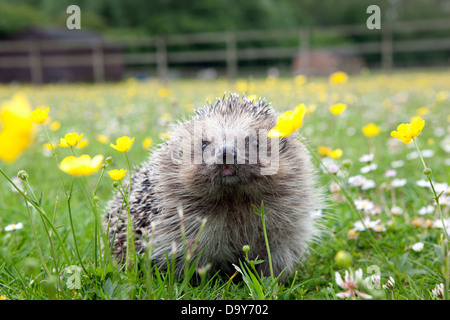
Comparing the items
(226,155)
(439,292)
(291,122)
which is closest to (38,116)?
(226,155)

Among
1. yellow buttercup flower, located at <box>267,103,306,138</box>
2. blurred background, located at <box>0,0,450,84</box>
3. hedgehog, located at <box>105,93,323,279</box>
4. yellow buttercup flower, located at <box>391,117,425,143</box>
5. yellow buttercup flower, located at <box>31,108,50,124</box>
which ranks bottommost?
hedgehog, located at <box>105,93,323,279</box>

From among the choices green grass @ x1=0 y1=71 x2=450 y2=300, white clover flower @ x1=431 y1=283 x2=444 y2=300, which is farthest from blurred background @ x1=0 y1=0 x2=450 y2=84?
white clover flower @ x1=431 y1=283 x2=444 y2=300

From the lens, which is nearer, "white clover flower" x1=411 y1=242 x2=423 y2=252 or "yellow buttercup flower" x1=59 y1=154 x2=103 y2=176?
"yellow buttercup flower" x1=59 y1=154 x2=103 y2=176

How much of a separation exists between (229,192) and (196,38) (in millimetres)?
27133

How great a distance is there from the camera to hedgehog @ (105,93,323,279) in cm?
256

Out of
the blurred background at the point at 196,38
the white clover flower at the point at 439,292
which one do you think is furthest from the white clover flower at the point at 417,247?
the blurred background at the point at 196,38

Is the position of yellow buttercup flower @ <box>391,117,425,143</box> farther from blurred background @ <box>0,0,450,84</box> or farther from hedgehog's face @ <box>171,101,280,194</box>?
blurred background @ <box>0,0,450,84</box>

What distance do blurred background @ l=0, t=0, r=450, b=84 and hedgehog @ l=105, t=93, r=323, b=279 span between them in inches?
771

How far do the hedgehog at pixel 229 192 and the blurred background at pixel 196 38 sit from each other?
1959 centimetres

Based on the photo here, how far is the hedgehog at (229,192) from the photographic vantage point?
2.56 meters

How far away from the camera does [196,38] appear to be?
93.0 feet

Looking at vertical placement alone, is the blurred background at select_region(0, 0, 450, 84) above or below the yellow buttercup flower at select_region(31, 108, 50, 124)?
above

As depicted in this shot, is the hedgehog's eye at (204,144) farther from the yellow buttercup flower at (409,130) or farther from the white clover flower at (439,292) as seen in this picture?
the white clover flower at (439,292)

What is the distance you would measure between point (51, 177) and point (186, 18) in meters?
45.5
